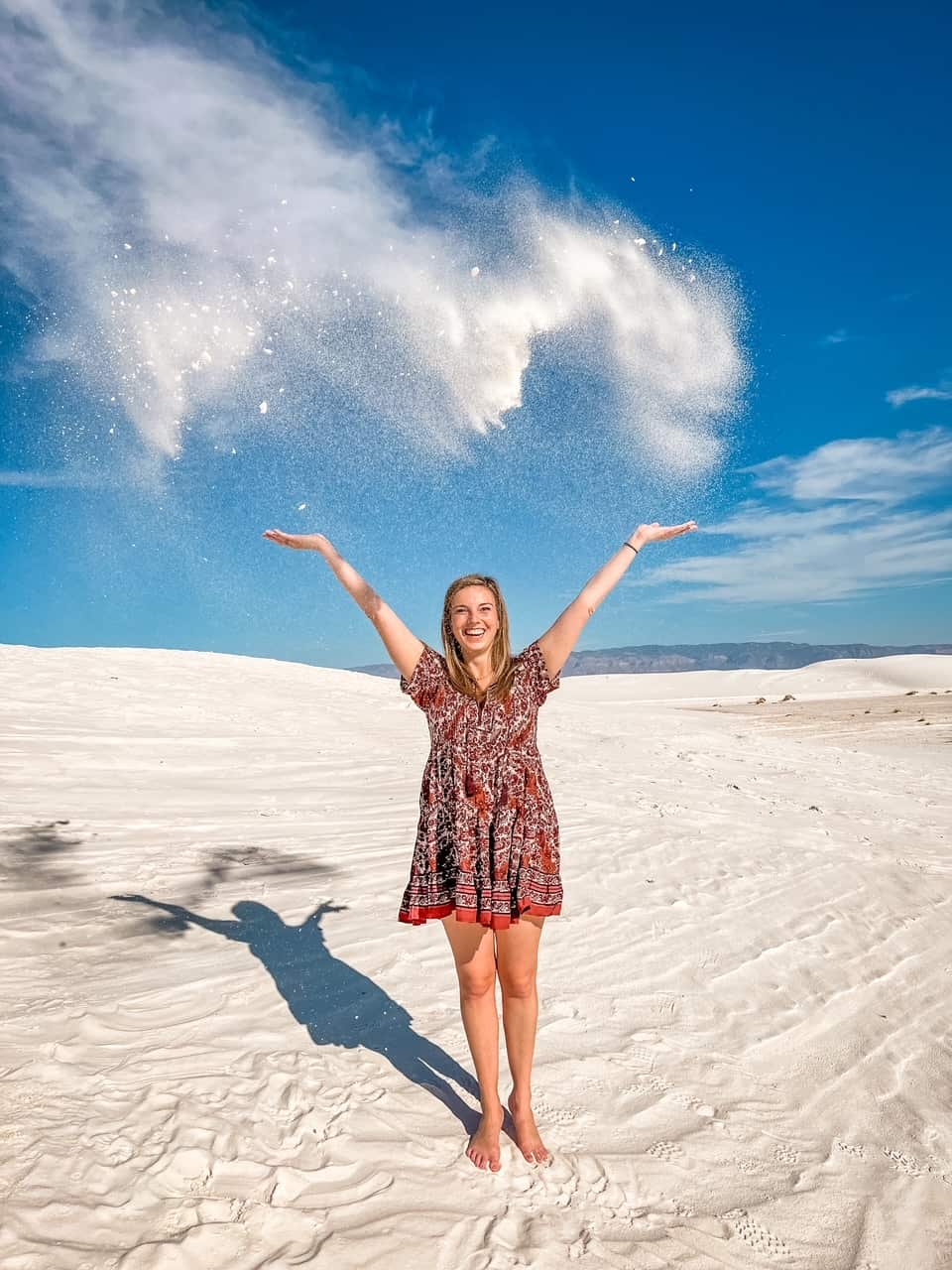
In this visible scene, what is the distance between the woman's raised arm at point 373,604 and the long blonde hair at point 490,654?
125 mm

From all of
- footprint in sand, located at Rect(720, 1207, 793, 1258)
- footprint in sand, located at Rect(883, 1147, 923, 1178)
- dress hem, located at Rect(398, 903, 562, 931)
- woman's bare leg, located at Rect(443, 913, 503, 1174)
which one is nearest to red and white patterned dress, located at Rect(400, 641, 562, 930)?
dress hem, located at Rect(398, 903, 562, 931)

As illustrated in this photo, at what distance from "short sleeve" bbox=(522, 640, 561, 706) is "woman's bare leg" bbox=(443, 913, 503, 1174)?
85 centimetres

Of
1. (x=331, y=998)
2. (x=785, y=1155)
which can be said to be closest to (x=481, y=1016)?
(x=785, y=1155)

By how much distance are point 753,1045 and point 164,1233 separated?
2.83 metres

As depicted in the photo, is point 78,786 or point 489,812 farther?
point 78,786

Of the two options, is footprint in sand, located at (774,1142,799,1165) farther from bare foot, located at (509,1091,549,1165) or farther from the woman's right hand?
the woman's right hand

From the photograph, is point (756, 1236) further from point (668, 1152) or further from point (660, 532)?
point (660, 532)

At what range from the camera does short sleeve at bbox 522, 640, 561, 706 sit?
270cm

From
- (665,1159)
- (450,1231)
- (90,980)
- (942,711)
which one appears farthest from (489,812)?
(942,711)

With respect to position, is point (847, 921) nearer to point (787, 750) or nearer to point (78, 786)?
point (78, 786)

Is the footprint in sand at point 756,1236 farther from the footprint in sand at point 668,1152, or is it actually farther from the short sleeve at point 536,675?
the short sleeve at point 536,675

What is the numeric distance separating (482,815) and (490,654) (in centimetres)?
59

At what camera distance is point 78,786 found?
762cm

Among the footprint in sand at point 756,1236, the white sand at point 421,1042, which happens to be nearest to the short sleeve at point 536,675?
the white sand at point 421,1042
